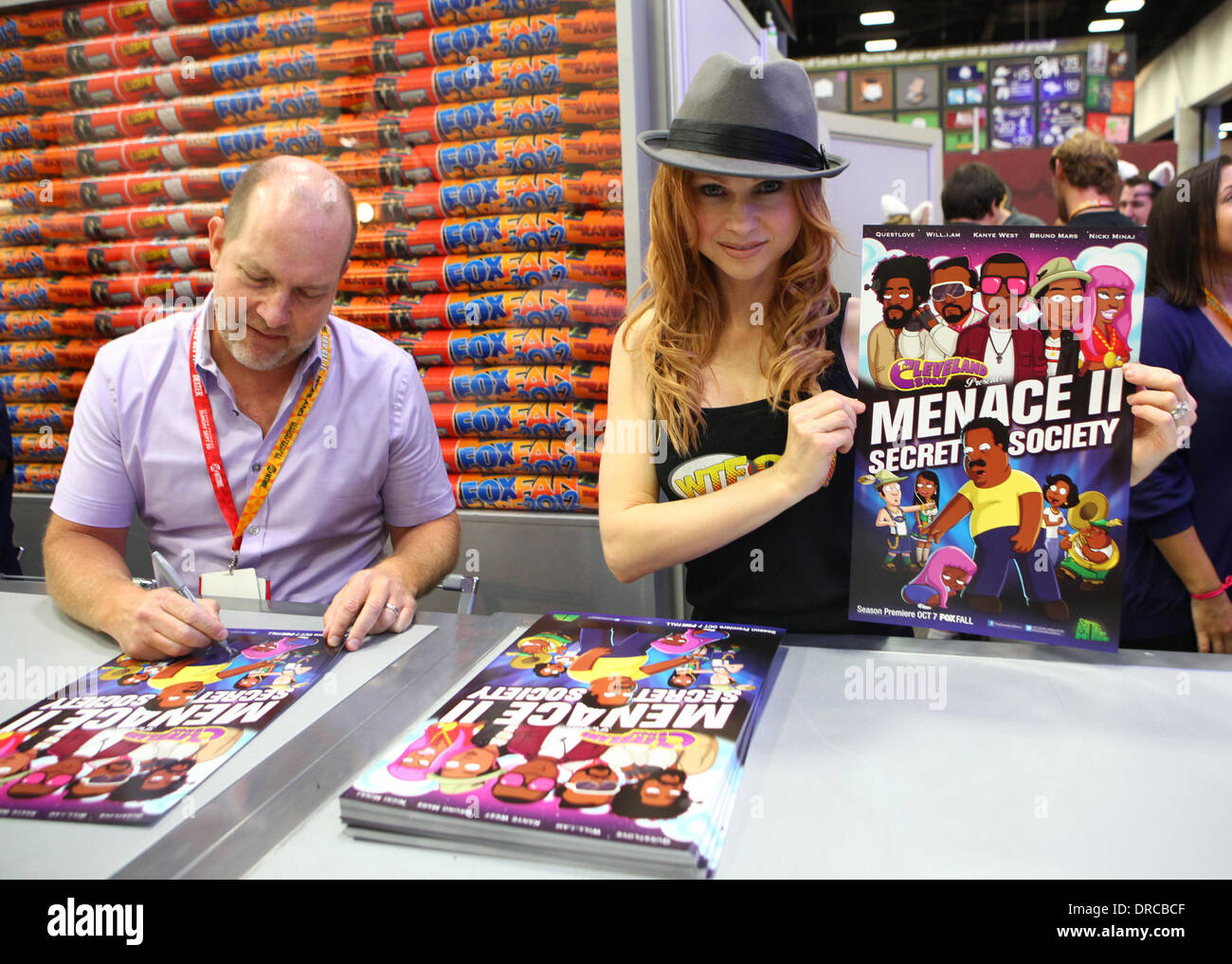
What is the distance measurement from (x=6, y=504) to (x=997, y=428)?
2.98m

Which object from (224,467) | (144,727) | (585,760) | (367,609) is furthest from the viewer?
(224,467)

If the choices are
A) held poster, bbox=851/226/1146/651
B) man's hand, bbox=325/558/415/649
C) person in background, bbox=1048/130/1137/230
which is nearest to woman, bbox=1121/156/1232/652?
held poster, bbox=851/226/1146/651

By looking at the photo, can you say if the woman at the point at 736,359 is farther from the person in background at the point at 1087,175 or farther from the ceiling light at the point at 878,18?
the ceiling light at the point at 878,18

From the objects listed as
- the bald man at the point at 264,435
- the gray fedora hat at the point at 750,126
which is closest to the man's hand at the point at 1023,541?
the gray fedora hat at the point at 750,126

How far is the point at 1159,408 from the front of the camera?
4.04 ft

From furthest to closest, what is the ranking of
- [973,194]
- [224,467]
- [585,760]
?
[973,194] → [224,467] → [585,760]

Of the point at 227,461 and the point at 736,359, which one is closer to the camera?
the point at 736,359

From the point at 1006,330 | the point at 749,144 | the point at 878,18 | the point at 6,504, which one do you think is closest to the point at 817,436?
the point at 1006,330

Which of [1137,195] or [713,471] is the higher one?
[1137,195]

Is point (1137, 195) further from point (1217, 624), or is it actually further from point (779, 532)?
point (779, 532)

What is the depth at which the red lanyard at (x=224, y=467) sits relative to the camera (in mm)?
1946

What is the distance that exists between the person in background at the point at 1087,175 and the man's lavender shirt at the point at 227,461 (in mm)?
3546

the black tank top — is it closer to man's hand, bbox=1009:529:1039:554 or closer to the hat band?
the hat band

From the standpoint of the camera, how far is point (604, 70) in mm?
2744
